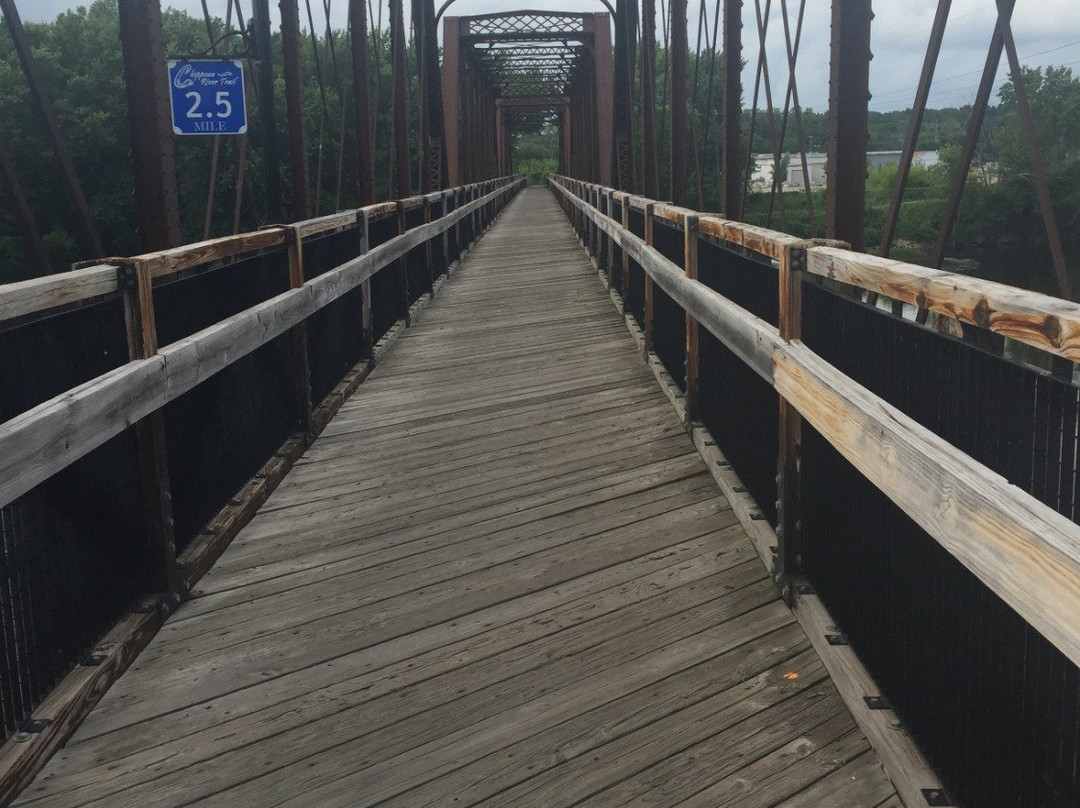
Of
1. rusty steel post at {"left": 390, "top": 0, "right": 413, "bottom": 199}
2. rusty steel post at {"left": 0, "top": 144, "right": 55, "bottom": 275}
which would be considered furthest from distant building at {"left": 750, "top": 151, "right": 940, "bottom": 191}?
rusty steel post at {"left": 0, "top": 144, "right": 55, "bottom": 275}

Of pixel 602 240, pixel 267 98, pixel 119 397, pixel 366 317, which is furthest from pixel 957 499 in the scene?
pixel 602 240

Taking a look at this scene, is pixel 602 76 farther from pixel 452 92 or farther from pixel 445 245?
pixel 445 245

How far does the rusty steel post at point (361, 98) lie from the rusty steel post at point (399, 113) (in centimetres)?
274

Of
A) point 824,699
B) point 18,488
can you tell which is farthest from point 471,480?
point 18,488

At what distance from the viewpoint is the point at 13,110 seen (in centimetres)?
4231

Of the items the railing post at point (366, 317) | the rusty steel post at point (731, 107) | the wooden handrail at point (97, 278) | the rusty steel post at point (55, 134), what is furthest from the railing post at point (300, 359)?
the rusty steel post at point (731, 107)

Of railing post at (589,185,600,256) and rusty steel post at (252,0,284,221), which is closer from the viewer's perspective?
rusty steel post at (252,0,284,221)

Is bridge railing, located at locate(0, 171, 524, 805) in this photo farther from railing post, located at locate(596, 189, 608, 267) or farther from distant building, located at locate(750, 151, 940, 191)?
distant building, located at locate(750, 151, 940, 191)

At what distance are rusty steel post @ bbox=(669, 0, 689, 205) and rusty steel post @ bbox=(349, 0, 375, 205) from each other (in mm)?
3070

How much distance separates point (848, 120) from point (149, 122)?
2698mm

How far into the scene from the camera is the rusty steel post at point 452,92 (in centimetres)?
2645

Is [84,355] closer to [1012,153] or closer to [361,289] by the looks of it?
[361,289]

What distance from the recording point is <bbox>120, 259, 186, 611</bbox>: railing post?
2.96m

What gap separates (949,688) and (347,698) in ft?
4.62
